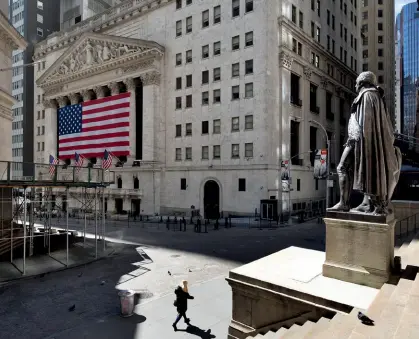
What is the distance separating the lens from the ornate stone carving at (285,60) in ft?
126

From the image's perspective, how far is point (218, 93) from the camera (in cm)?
4053

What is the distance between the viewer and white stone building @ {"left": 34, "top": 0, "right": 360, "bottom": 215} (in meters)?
37.5

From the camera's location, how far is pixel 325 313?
19.5 ft

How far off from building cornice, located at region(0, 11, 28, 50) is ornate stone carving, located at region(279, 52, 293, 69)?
2754 cm

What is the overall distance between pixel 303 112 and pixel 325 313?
40.3 metres

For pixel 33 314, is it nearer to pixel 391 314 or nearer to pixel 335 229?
pixel 335 229

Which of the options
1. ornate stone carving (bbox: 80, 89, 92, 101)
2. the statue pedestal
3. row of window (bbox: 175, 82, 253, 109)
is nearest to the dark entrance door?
row of window (bbox: 175, 82, 253, 109)

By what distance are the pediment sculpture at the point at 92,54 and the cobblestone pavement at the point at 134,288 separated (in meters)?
34.9

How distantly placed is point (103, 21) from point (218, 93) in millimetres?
28077

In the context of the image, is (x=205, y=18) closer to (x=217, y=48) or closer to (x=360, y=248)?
(x=217, y=48)

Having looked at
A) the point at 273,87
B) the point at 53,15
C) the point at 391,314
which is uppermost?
the point at 53,15

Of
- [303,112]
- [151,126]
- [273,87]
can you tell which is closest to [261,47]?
[273,87]

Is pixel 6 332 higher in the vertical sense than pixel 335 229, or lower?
lower

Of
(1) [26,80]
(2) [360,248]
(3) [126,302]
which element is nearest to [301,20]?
(2) [360,248]
